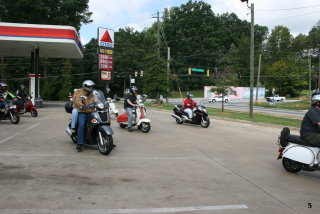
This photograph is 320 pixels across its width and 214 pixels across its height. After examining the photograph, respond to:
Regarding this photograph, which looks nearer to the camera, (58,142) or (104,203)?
(104,203)

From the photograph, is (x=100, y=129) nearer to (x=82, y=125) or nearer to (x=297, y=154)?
(x=82, y=125)

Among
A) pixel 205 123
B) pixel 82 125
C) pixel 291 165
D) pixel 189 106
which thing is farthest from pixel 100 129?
pixel 189 106

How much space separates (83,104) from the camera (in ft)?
24.9

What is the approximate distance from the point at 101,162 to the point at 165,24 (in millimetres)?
89528

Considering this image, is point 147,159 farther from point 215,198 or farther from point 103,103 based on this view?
point 215,198

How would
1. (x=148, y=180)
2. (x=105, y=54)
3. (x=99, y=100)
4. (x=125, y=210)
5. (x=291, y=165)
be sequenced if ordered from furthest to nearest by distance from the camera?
1. (x=105, y=54)
2. (x=99, y=100)
3. (x=291, y=165)
4. (x=148, y=180)
5. (x=125, y=210)

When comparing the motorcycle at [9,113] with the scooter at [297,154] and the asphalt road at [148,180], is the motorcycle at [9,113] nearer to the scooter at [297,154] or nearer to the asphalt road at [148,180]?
the asphalt road at [148,180]

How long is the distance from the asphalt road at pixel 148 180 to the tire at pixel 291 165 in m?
0.14

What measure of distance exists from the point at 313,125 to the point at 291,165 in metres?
0.96

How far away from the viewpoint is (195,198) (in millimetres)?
4629

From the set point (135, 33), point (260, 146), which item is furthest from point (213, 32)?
point (260, 146)

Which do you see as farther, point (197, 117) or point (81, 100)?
point (197, 117)

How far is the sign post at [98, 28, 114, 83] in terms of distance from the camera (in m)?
22.1

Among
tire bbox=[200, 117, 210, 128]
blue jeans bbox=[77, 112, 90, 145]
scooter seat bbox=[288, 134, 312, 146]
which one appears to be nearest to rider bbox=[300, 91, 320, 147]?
scooter seat bbox=[288, 134, 312, 146]
